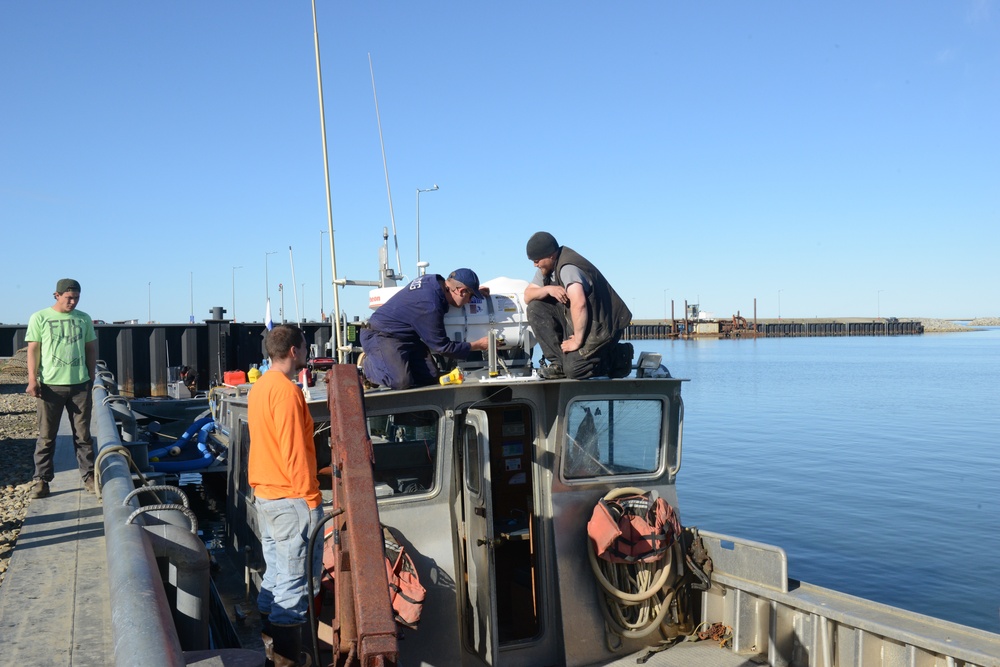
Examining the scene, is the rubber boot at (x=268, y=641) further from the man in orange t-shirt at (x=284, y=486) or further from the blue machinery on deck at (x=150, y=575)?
the blue machinery on deck at (x=150, y=575)

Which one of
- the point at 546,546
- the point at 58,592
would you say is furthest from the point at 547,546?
the point at 58,592

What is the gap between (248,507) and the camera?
242 inches

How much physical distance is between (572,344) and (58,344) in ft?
14.3

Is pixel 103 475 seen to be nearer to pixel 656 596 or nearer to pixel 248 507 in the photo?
pixel 248 507

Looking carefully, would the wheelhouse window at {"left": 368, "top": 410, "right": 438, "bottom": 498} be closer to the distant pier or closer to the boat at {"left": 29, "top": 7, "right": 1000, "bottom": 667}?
the boat at {"left": 29, "top": 7, "right": 1000, "bottom": 667}

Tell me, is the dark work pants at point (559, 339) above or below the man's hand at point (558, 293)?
below

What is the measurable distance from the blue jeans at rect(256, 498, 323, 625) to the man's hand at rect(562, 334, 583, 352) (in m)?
2.08

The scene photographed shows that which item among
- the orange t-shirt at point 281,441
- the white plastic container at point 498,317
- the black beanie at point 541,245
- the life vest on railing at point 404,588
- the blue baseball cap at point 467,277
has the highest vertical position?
the black beanie at point 541,245

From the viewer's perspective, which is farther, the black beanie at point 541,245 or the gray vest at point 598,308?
the black beanie at point 541,245

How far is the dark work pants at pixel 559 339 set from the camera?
5750 millimetres

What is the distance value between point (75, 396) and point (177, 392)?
11249 millimetres

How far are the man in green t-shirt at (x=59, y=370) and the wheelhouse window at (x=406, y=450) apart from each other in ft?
9.33

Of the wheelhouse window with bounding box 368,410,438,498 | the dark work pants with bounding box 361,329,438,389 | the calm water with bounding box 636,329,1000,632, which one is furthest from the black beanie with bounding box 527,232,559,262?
the calm water with bounding box 636,329,1000,632

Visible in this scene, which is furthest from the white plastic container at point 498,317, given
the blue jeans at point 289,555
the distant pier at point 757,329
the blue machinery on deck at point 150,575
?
the distant pier at point 757,329
